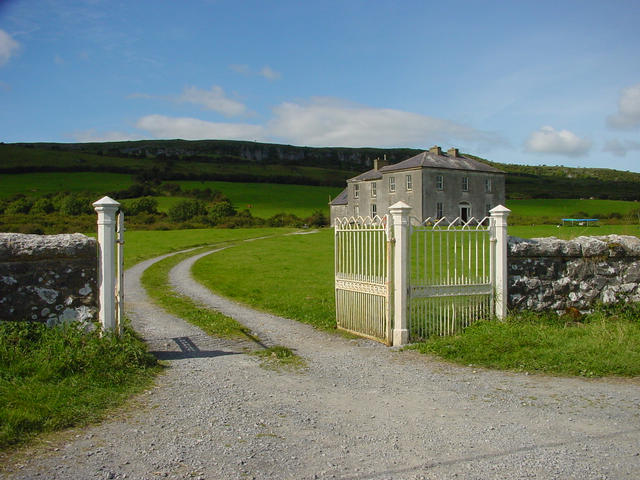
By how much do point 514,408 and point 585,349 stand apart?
2803mm

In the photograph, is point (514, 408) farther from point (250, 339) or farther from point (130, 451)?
point (250, 339)

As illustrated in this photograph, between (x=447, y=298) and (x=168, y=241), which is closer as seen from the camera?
(x=447, y=298)

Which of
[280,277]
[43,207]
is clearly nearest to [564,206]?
[280,277]

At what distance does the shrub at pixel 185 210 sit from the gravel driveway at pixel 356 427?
205 ft

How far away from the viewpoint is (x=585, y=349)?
26.3ft

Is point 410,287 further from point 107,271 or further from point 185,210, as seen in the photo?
point 185,210

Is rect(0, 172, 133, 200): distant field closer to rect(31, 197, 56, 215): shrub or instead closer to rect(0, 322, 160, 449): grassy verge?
rect(31, 197, 56, 215): shrub

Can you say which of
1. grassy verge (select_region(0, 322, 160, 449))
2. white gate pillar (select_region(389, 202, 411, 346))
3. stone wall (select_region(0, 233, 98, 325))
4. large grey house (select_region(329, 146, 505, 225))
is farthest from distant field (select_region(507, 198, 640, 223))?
grassy verge (select_region(0, 322, 160, 449))

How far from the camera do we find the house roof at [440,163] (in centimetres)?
5778

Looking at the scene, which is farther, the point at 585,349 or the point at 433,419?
the point at 585,349

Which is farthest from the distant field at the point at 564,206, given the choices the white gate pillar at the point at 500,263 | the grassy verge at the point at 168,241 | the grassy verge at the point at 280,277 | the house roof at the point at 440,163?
the white gate pillar at the point at 500,263

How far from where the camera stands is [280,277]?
2214cm

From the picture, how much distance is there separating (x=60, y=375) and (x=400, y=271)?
5326mm


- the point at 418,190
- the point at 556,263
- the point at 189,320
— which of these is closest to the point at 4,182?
the point at 418,190
